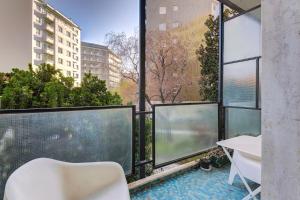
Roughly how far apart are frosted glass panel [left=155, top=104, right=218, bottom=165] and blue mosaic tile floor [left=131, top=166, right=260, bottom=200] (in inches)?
12.2

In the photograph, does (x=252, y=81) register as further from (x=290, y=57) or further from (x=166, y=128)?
(x=290, y=57)

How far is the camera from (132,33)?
3727 mm

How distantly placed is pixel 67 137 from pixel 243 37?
310 cm

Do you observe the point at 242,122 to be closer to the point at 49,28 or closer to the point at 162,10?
the point at 162,10

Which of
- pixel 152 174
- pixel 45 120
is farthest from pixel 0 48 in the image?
pixel 152 174

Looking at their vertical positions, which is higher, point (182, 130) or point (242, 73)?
point (242, 73)

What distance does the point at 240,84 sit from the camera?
364 centimetres

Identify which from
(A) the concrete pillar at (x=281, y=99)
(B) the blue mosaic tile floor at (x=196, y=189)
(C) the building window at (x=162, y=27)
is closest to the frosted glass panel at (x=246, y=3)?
(C) the building window at (x=162, y=27)

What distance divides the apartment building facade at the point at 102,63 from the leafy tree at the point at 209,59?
1.78 metres

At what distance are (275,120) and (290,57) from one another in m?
0.21

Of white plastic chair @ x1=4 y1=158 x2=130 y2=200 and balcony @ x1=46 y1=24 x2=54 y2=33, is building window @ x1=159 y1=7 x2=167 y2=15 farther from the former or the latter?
white plastic chair @ x1=4 y1=158 x2=130 y2=200

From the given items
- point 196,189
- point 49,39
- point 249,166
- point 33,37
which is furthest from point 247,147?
point 33,37

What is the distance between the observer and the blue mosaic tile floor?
2.55 meters

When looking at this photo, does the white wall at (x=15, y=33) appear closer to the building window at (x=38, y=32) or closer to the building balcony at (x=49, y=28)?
the building window at (x=38, y=32)
